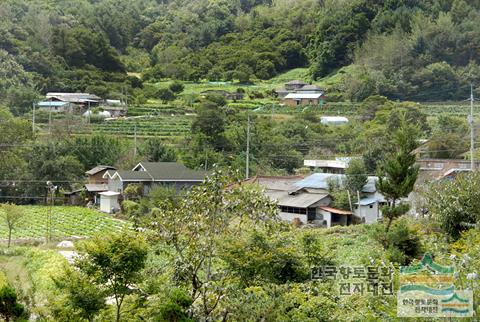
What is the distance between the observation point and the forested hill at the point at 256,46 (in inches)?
2105

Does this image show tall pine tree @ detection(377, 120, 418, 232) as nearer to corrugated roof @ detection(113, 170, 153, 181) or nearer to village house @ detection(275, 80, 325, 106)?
corrugated roof @ detection(113, 170, 153, 181)

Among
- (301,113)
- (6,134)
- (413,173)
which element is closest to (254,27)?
(301,113)

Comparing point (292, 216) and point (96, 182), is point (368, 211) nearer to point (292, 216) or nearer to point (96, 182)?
point (292, 216)

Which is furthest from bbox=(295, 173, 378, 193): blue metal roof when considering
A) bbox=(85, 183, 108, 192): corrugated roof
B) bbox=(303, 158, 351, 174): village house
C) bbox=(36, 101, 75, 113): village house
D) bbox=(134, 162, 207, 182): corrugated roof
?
bbox=(36, 101, 75, 113): village house

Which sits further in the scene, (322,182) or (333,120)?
(333,120)

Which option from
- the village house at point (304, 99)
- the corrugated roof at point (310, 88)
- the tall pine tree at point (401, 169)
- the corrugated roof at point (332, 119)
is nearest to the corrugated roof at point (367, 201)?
the tall pine tree at point (401, 169)

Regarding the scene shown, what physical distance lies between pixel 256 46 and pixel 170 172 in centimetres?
3552

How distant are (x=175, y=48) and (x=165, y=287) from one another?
200 ft

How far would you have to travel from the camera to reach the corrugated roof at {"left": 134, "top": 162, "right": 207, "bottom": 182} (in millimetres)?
32281

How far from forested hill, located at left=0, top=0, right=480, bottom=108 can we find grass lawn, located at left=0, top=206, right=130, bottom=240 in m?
18.7

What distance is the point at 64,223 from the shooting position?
27.5 meters

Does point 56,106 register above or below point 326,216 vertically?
above

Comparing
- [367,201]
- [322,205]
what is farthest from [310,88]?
[367,201]

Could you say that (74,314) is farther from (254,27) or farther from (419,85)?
(254,27)
